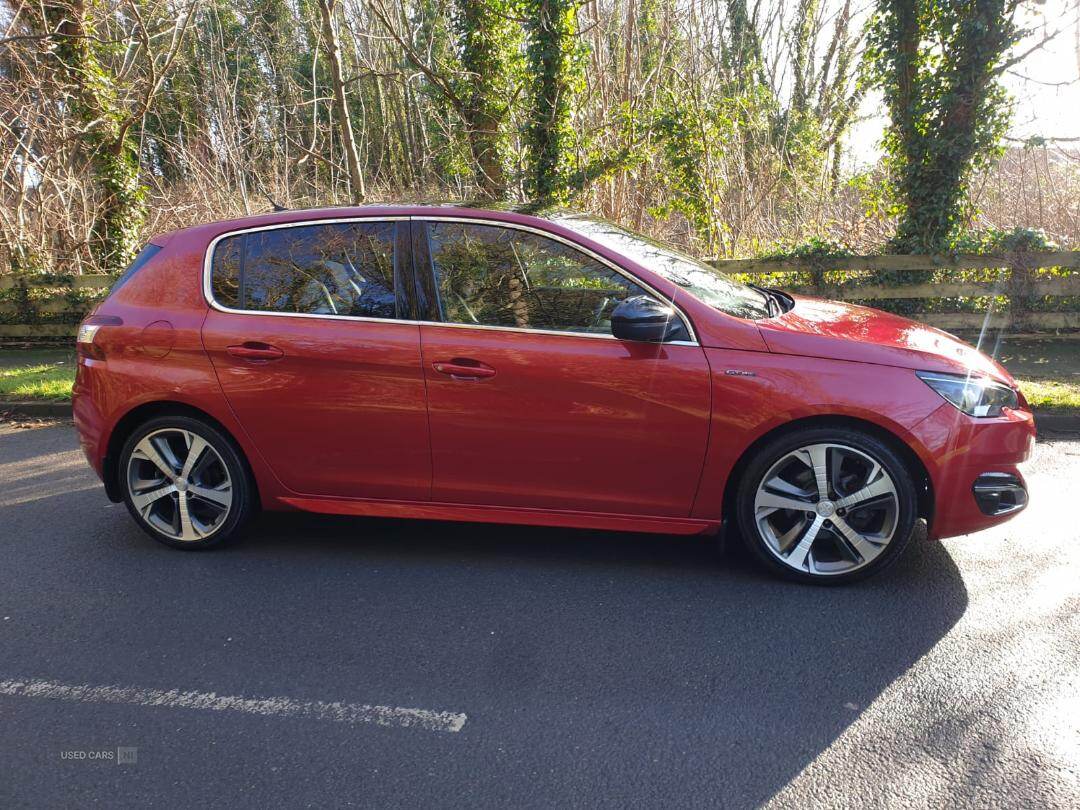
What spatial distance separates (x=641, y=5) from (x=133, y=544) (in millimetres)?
12203

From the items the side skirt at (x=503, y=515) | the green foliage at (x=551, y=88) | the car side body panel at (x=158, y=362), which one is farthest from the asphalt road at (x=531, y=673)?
the green foliage at (x=551, y=88)

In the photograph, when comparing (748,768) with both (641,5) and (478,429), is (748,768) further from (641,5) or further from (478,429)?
(641,5)

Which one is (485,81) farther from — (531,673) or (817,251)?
(531,673)

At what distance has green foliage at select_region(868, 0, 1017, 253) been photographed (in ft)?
30.4

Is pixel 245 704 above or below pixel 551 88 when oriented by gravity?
below

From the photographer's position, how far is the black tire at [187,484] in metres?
4.28

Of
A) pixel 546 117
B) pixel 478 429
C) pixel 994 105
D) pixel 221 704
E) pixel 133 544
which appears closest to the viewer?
pixel 221 704

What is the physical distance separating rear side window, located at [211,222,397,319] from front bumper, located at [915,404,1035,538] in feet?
8.73

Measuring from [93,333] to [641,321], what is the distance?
305 centimetres

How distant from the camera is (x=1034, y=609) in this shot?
3559 millimetres

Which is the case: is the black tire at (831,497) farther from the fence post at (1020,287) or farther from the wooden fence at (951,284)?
the fence post at (1020,287)

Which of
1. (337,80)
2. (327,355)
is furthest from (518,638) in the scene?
(337,80)

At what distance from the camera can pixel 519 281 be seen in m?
3.95

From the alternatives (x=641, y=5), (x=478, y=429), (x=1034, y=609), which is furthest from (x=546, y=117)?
(x=1034, y=609)
